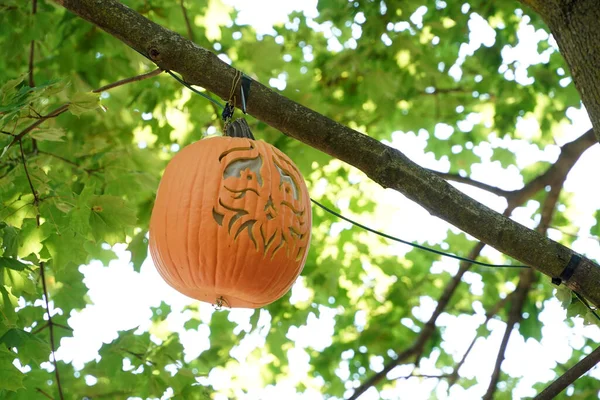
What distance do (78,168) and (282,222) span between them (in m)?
1.82

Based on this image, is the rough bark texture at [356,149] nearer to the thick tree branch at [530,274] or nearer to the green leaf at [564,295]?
the green leaf at [564,295]

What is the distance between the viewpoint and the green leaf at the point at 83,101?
2.25m

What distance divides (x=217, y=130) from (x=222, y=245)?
8.86 feet

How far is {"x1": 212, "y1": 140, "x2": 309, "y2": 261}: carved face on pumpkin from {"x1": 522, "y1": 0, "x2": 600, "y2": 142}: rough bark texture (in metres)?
1.01

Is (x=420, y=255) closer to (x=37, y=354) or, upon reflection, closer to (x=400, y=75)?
(x=400, y=75)

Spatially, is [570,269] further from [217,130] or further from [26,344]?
[217,130]

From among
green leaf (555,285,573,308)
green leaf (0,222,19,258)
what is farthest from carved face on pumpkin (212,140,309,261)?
green leaf (0,222,19,258)

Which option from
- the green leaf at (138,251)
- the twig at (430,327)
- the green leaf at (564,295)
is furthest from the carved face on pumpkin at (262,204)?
the twig at (430,327)

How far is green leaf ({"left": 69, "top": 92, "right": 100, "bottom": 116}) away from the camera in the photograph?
225 cm

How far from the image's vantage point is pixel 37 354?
2.80 metres

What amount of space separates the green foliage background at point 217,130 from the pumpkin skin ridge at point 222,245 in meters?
0.55

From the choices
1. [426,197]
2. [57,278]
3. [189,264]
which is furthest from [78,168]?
[426,197]

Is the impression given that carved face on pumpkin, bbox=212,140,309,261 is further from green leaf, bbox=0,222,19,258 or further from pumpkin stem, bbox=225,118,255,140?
green leaf, bbox=0,222,19,258

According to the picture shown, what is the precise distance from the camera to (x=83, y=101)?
89.1 inches
